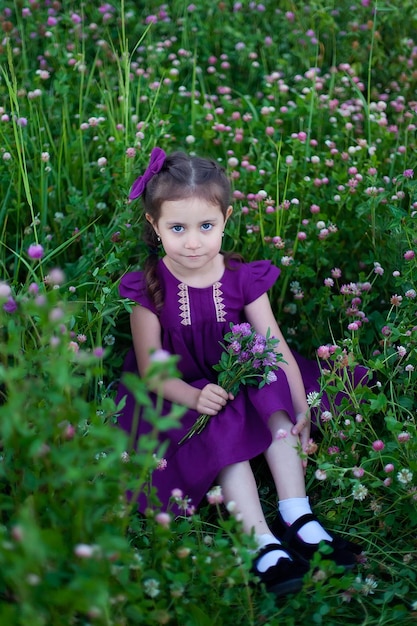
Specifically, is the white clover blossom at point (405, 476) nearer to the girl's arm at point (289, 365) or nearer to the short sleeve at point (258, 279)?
the girl's arm at point (289, 365)

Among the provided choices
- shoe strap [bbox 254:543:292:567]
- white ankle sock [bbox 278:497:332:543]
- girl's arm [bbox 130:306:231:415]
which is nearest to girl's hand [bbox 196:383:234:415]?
girl's arm [bbox 130:306:231:415]

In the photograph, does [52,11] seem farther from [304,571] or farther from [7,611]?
[7,611]

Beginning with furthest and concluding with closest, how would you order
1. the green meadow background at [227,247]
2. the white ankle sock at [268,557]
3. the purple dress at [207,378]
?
the purple dress at [207,378] → the white ankle sock at [268,557] → the green meadow background at [227,247]

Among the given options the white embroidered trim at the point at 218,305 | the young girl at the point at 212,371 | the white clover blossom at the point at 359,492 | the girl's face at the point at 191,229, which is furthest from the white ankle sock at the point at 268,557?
the girl's face at the point at 191,229

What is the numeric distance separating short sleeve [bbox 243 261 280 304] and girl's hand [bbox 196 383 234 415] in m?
0.39

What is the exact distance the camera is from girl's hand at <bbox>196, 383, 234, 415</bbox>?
244cm

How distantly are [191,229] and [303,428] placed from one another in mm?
694

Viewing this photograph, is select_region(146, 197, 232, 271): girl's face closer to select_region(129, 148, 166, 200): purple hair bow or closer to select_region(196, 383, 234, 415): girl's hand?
select_region(129, 148, 166, 200): purple hair bow

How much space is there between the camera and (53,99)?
138 inches

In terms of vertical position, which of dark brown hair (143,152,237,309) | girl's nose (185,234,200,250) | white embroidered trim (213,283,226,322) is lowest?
white embroidered trim (213,283,226,322)

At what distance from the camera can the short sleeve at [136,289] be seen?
266cm

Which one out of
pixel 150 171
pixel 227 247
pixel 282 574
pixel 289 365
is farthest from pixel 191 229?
pixel 282 574

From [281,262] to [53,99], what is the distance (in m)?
1.30

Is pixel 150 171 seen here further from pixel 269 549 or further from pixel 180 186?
pixel 269 549
